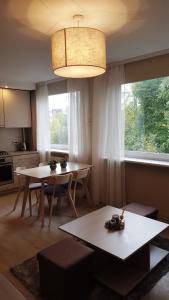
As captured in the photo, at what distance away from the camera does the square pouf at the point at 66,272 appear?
1763 millimetres

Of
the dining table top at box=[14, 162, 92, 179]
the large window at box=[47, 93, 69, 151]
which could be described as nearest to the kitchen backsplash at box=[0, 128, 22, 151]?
the large window at box=[47, 93, 69, 151]

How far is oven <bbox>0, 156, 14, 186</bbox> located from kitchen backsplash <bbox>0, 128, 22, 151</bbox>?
63 centimetres

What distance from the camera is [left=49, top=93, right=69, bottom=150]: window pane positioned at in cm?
500

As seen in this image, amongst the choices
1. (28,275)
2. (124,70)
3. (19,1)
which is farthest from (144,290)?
(124,70)

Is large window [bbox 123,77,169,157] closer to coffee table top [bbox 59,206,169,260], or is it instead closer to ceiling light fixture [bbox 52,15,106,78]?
coffee table top [bbox 59,206,169,260]

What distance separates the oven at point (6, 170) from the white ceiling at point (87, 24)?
218 cm

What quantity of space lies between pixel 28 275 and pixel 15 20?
2.34 m

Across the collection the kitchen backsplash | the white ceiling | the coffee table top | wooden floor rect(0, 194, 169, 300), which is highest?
the white ceiling

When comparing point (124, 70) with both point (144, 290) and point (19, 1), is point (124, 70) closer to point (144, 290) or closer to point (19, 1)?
point (19, 1)

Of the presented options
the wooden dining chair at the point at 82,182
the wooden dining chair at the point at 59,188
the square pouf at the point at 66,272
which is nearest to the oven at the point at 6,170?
the wooden dining chair at the point at 59,188

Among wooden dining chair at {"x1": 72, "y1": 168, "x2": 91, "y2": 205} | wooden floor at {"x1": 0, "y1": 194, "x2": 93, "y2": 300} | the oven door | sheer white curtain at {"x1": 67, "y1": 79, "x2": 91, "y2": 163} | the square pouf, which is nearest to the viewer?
the square pouf

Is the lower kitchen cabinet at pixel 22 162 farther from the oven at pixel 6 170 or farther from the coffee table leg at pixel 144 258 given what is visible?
the coffee table leg at pixel 144 258

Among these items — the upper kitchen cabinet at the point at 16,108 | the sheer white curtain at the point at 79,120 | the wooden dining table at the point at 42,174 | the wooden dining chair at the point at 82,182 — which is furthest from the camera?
the upper kitchen cabinet at the point at 16,108

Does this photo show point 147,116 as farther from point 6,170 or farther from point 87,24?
point 6,170
